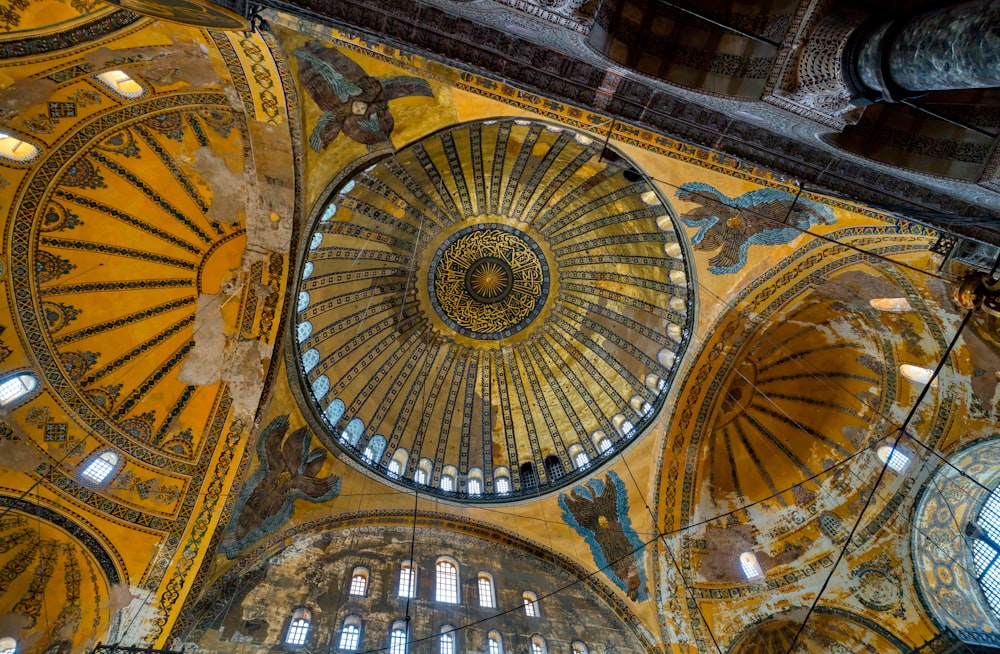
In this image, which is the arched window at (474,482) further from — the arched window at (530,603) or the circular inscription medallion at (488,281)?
the circular inscription medallion at (488,281)

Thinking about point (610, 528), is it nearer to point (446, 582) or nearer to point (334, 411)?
point (446, 582)

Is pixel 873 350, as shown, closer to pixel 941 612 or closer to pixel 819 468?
pixel 819 468

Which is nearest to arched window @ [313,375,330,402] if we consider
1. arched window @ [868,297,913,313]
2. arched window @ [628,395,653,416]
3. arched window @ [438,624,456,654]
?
arched window @ [438,624,456,654]

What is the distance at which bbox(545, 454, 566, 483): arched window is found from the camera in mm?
14031

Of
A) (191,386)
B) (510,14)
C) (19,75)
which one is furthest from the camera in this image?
(191,386)

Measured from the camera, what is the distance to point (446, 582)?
11867mm

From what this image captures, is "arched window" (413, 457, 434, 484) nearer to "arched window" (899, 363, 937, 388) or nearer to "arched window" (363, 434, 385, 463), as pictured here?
"arched window" (363, 434, 385, 463)

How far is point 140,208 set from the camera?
8586mm

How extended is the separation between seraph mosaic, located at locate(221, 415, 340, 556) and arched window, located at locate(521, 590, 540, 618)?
5.36 metres

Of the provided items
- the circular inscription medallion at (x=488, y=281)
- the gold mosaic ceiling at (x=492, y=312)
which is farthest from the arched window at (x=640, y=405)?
the circular inscription medallion at (x=488, y=281)

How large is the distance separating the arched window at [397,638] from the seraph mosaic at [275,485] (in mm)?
3243

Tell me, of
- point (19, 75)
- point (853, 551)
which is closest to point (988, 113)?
point (853, 551)

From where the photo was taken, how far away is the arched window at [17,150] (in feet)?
22.9

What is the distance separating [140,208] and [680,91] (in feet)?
28.6
